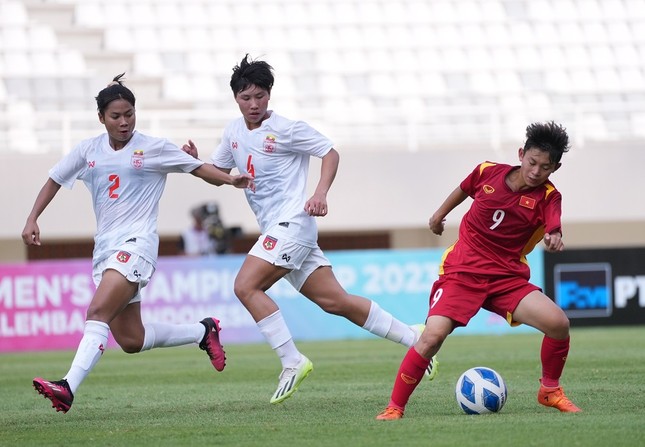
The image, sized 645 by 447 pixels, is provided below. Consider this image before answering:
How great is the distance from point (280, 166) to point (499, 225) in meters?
1.64

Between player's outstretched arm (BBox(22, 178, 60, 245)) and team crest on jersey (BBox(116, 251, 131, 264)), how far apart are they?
0.49 meters

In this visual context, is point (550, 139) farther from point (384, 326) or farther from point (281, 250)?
point (384, 326)

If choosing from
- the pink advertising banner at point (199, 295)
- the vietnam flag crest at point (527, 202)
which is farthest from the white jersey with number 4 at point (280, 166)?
the pink advertising banner at point (199, 295)

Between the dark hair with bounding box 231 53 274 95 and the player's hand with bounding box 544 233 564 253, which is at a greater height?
the dark hair with bounding box 231 53 274 95

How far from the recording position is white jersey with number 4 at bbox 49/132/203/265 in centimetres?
737

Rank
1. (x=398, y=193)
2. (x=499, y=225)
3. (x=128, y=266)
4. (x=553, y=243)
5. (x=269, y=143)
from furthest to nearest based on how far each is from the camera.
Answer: (x=398, y=193) < (x=269, y=143) < (x=128, y=266) < (x=499, y=225) < (x=553, y=243)

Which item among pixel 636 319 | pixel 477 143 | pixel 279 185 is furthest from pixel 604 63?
pixel 279 185

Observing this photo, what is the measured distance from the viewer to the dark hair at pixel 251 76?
24.5ft

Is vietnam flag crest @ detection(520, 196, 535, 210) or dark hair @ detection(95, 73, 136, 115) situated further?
dark hair @ detection(95, 73, 136, 115)

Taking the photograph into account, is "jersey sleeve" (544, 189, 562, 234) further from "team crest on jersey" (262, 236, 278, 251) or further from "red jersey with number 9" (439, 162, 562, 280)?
"team crest on jersey" (262, 236, 278, 251)

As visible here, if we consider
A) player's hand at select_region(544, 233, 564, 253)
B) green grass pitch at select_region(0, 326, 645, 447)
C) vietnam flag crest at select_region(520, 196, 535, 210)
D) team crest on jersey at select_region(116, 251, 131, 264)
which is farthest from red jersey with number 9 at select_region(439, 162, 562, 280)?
team crest on jersey at select_region(116, 251, 131, 264)

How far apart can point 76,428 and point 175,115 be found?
13.4 m

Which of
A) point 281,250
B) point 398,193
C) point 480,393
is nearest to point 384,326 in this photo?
point 281,250

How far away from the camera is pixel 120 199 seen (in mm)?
7414
